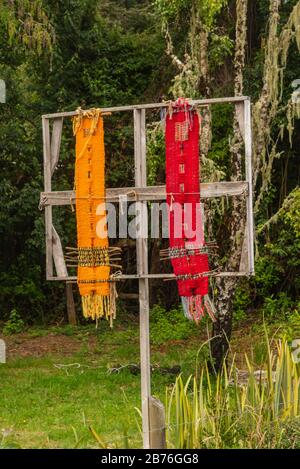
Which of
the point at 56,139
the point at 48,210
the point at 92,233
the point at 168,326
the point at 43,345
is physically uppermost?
the point at 56,139

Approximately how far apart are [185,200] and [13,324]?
7.70m

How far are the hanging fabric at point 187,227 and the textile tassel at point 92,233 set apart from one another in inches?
17.5

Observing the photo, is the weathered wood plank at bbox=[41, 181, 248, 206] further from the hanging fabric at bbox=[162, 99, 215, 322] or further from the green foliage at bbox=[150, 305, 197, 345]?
the green foliage at bbox=[150, 305, 197, 345]

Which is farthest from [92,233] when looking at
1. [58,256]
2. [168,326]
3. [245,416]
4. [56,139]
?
[168,326]

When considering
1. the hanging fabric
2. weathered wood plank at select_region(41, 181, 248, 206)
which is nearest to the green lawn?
the hanging fabric

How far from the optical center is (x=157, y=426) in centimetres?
509

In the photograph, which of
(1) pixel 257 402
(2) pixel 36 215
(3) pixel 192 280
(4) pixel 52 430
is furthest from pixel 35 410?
(2) pixel 36 215

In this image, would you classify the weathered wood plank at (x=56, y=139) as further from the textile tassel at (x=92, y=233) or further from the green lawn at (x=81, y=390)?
the green lawn at (x=81, y=390)

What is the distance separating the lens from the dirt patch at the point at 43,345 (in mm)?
11797

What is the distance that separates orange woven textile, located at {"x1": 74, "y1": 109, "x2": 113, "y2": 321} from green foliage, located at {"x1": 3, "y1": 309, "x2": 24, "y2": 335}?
712 centimetres

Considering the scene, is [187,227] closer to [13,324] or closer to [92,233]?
[92,233]

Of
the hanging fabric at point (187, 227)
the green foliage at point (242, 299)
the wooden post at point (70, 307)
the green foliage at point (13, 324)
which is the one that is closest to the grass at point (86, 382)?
the green foliage at point (13, 324)

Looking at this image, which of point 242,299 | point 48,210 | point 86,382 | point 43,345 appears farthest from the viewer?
point 242,299

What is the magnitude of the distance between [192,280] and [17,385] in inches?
160
